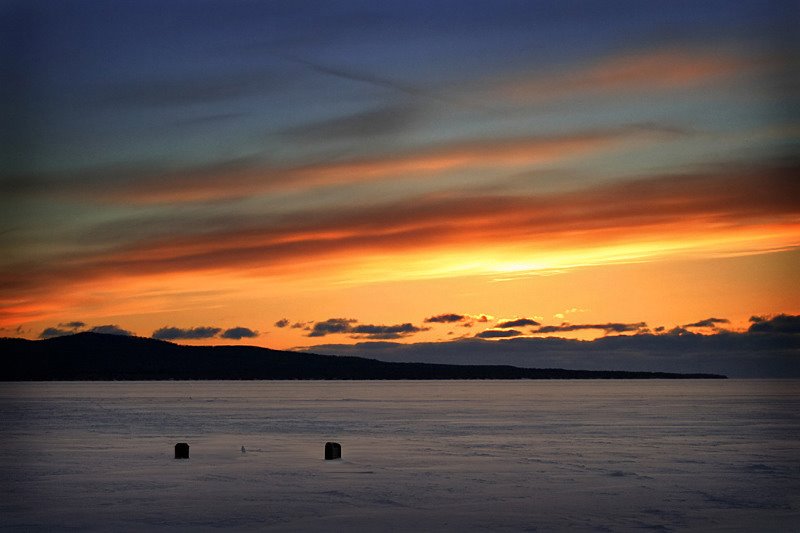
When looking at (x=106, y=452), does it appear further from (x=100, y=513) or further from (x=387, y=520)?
(x=387, y=520)

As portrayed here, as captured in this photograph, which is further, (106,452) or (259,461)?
(106,452)

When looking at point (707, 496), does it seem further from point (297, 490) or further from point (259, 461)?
point (259, 461)

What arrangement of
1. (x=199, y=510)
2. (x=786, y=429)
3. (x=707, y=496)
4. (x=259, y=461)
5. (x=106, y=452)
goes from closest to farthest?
(x=199, y=510), (x=707, y=496), (x=259, y=461), (x=106, y=452), (x=786, y=429)

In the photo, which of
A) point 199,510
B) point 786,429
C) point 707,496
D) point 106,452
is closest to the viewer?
point 199,510

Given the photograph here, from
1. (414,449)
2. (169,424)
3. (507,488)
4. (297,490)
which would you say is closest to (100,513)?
(297,490)

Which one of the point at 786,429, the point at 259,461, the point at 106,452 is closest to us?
the point at 259,461

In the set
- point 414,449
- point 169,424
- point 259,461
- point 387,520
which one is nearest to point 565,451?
point 414,449

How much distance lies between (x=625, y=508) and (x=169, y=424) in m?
42.5

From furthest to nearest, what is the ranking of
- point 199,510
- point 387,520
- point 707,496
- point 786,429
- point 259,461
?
point 786,429 < point 259,461 < point 707,496 < point 199,510 < point 387,520

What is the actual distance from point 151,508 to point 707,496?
1306cm

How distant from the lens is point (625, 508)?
22.8 metres

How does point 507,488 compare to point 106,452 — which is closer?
point 507,488

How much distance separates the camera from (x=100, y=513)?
22.2 meters

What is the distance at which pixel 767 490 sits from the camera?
2658 cm
